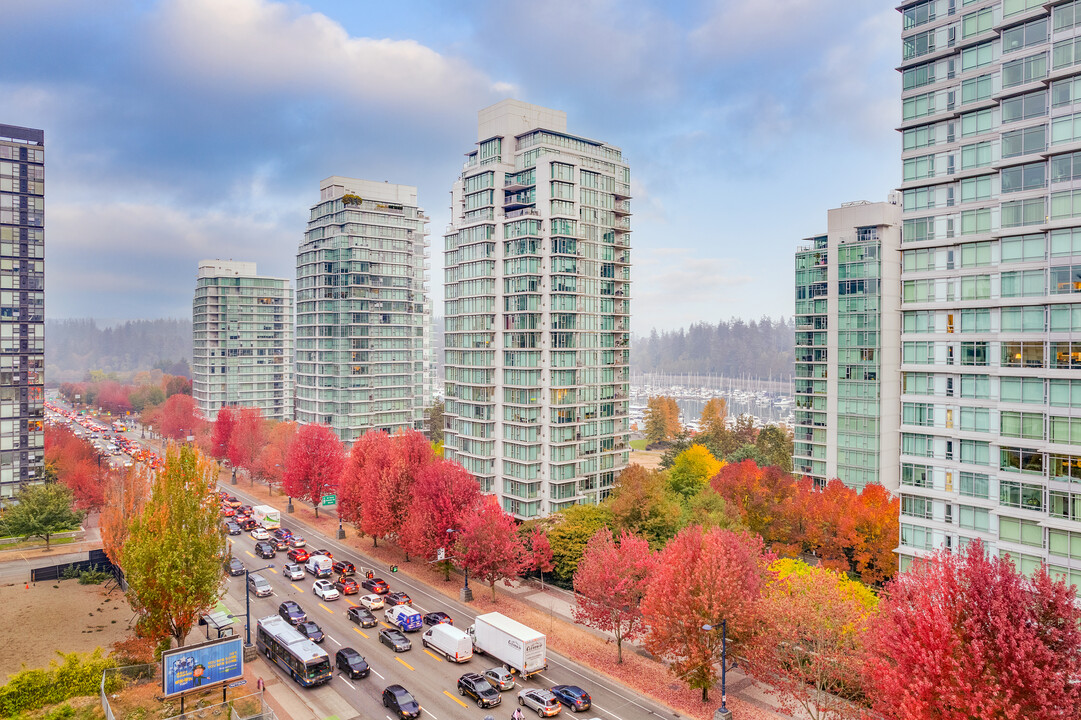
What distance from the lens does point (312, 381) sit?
122625mm

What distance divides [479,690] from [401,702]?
16.4ft

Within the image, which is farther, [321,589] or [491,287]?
[491,287]

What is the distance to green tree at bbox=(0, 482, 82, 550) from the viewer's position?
69.6 m

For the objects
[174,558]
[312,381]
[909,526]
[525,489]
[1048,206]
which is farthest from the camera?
[312,381]

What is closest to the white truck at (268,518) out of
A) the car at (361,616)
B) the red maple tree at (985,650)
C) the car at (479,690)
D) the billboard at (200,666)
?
the car at (361,616)

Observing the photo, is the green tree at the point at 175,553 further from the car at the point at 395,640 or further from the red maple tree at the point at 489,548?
the red maple tree at the point at 489,548

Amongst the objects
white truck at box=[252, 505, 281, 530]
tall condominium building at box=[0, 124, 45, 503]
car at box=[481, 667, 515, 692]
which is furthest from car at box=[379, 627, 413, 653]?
tall condominium building at box=[0, 124, 45, 503]

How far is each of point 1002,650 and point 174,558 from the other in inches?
1780

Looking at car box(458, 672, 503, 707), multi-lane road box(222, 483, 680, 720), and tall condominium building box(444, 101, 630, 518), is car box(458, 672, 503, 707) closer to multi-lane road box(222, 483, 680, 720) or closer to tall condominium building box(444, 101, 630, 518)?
multi-lane road box(222, 483, 680, 720)

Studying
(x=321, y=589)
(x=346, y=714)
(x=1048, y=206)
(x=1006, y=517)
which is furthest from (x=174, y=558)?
(x=1048, y=206)

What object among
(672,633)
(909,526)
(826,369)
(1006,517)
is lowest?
(672,633)

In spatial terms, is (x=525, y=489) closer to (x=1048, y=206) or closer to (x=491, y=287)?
(x=491, y=287)

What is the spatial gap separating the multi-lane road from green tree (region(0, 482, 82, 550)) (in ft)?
83.1

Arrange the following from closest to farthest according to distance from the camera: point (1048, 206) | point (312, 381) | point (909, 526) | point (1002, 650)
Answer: point (1002, 650), point (1048, 206), point (909, 526), point (312, 381)
